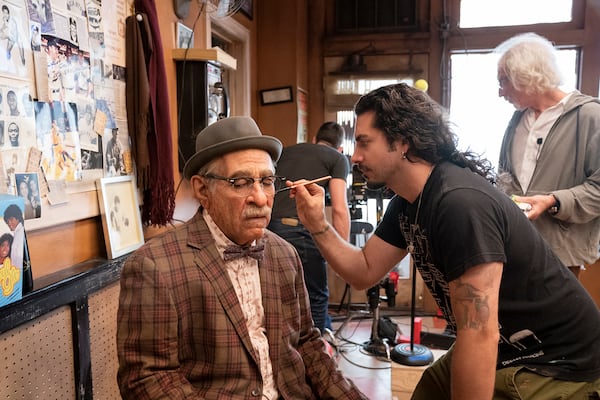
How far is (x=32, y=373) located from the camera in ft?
4.46

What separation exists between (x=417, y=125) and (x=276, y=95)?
279 centimetres

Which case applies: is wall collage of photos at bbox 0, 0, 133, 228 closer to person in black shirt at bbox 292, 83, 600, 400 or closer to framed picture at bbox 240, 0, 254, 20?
person in black shirt at bbox 292, 83, 600, 400

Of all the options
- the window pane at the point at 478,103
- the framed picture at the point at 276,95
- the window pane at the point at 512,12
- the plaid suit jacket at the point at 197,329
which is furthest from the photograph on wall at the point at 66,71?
the window pane at the point at 512,12

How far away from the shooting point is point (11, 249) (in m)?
1.23

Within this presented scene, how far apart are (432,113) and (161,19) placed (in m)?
1.44

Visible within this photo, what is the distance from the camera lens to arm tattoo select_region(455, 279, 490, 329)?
1.20 meters

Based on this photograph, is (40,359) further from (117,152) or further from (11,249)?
(117,152)

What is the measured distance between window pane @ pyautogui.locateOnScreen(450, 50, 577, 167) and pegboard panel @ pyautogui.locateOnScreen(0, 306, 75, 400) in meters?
3.62

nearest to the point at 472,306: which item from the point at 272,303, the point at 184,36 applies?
the point at 272,303

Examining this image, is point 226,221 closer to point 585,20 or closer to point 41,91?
point 41,91

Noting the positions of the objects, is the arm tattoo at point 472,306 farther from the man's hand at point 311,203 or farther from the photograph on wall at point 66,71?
the photograph on wall at point 66,71

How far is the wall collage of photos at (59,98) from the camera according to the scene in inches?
53.2

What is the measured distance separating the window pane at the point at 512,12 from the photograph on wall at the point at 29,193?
3805 mm

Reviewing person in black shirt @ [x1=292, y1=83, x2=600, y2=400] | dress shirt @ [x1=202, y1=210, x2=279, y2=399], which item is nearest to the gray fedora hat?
dress shirt @ [x1=202, y1=210, x2=279, y2=399]
